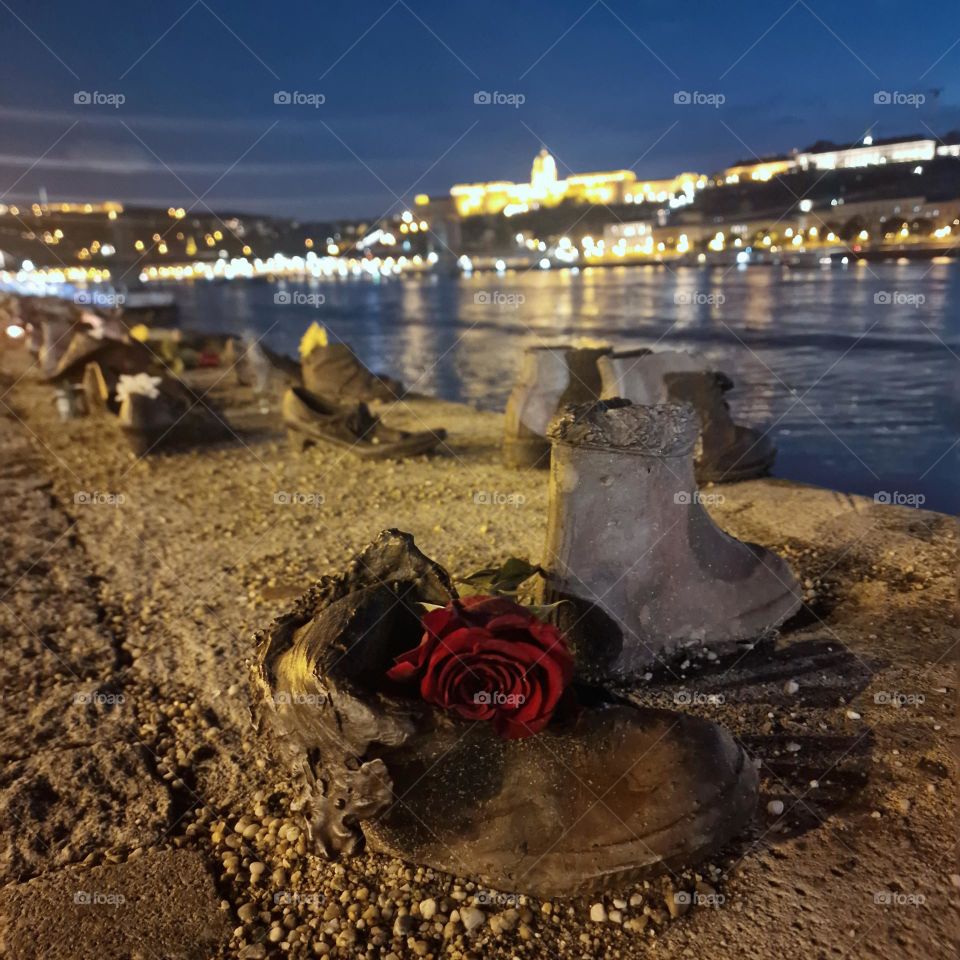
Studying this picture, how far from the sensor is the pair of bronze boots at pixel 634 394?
6.09 metres

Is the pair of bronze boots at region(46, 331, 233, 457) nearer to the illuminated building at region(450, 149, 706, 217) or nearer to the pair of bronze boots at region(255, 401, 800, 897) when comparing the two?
the pair of bronze boots at region(255, 401, 800, 897)

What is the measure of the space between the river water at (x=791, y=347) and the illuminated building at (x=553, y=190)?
79.0 metres

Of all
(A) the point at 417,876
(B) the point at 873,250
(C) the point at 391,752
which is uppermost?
(B) the point at 873,250

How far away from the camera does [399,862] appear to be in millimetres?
2184

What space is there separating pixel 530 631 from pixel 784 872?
102cm

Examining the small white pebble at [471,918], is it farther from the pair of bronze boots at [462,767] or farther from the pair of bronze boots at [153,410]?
the pair of bronze boots at [153,410]

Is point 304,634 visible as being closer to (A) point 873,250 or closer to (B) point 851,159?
(A) point 873,250

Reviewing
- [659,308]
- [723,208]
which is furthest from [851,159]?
[659,308]

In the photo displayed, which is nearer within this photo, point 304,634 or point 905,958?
point 905,958

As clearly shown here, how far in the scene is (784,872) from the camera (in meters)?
2.07

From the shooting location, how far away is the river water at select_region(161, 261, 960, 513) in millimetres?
8938

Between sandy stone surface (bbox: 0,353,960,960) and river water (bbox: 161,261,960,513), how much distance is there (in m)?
3.55

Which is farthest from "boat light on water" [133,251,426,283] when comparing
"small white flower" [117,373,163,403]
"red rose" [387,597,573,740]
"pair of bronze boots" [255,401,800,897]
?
"red rose" [387,597,573,740]

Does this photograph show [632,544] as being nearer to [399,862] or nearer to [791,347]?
[399,862]
